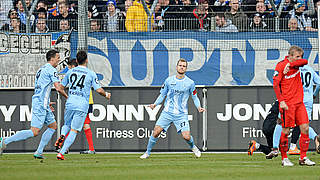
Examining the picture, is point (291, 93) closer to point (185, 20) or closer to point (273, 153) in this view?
point (273, 153)

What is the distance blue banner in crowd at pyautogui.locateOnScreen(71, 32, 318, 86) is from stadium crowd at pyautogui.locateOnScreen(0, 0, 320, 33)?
26 cm

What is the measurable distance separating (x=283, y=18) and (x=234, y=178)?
29.8 feet

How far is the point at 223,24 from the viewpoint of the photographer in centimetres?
1627

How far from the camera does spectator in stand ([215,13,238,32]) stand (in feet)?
53.0

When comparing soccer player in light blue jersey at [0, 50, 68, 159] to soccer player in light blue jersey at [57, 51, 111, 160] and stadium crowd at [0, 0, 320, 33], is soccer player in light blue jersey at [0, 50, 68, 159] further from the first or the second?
stadium crowd at [0, 0, 320, 33]

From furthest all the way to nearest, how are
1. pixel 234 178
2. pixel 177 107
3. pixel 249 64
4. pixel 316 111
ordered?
pixel 249 64 < pixel 316 111 < pixel 177 107 < pixel 234 178

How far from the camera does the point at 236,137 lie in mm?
14602

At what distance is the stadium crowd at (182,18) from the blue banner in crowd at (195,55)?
0.85 ft

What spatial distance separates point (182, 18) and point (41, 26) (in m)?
3.57

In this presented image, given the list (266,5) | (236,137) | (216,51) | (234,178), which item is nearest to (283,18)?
(266,5)

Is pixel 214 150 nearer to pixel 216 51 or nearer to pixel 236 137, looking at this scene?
pixel 236 137

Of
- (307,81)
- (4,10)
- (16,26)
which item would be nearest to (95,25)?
(16,26)

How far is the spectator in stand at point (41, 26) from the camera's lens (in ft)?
52.2

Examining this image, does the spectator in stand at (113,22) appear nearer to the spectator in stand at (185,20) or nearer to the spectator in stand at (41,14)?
the spectator in stand at (185,20)
